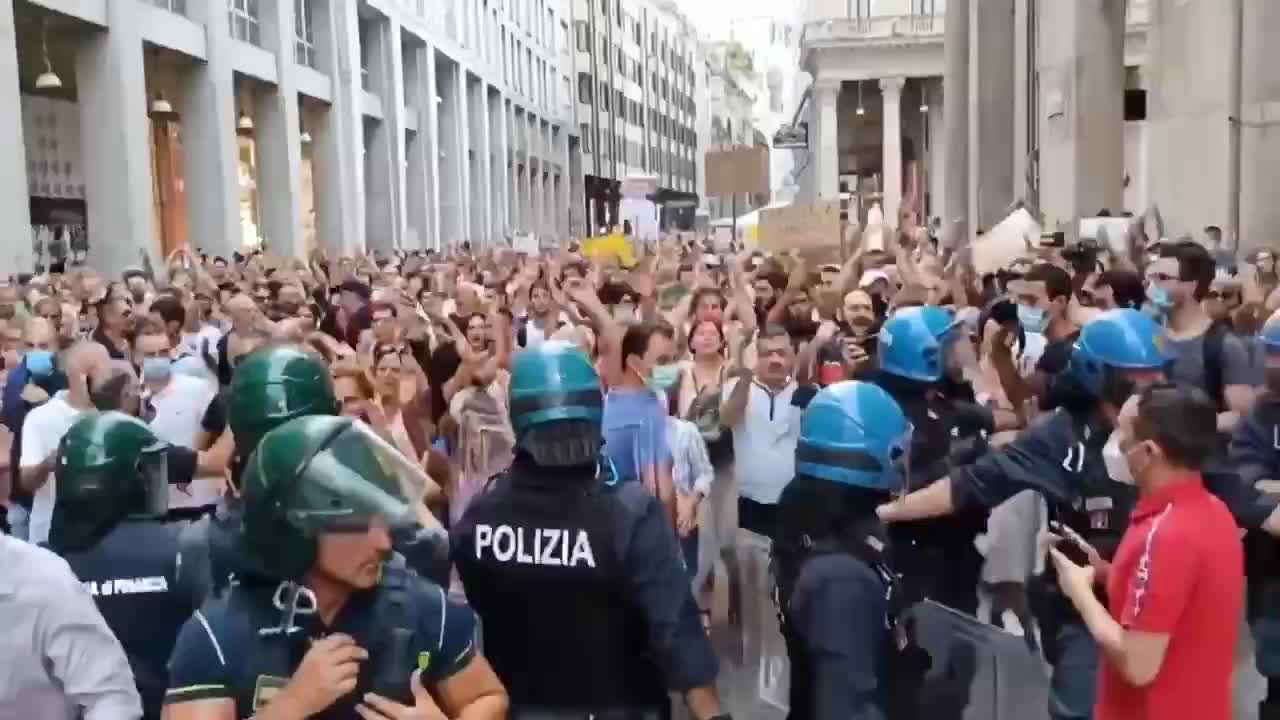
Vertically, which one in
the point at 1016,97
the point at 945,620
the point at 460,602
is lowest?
the point at 945,620

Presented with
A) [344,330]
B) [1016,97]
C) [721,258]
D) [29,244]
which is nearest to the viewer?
[344,330]

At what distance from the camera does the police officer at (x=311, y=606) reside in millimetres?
2646

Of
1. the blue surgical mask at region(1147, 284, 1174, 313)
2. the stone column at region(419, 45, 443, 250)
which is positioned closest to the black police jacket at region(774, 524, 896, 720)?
the blue surgical mask at region(1147, 284, 1174, 313)

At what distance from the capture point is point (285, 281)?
44.3ft

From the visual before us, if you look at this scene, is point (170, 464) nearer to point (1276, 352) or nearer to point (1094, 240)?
point (1276, 352)

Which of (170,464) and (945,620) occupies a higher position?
(170,464)

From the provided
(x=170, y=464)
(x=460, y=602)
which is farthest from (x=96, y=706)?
(x=170, y=464)

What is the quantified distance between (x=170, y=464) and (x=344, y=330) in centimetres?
535

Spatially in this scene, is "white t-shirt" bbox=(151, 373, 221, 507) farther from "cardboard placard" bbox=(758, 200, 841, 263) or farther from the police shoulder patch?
"cardboard placard" bbox=(758, 200, 841, 263)

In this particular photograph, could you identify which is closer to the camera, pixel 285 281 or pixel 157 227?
pixel 285 281

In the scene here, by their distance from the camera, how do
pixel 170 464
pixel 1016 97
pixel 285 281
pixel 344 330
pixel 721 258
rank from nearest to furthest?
pixel 170 464 → pixel 344 330 → pixel 285 281 → pixel 721 258 → pixel 1016 97

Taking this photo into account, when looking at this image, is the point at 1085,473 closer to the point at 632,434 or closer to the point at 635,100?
the point at 632,434

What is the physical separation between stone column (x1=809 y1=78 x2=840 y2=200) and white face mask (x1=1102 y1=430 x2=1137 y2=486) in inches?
2095

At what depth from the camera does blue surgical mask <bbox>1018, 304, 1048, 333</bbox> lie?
818 centimetres
